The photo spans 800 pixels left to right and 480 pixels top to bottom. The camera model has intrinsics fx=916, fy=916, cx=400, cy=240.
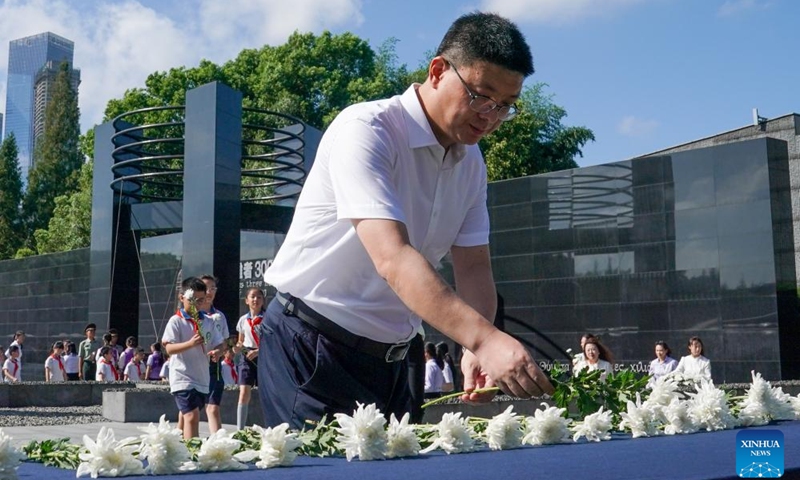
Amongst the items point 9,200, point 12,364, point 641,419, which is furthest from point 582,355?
→ point 9,200

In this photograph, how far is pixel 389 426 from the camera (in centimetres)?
194

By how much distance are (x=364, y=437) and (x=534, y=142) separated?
39.7 metres

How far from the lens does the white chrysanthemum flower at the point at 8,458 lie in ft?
5.19

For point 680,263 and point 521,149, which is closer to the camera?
point 680,263

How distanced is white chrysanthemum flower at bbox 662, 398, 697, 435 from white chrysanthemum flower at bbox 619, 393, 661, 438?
0.10 feet

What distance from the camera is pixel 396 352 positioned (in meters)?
2.74

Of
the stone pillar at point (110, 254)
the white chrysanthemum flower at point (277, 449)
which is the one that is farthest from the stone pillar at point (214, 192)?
the white chrysanthemum flower at point (277, 449)

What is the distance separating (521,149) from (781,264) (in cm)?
2328

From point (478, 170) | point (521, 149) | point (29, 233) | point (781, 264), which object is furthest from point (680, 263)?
point (29, 233)

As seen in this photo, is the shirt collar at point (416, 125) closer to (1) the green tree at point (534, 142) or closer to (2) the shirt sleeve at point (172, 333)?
(2) the shirt sleeve at point (172, 333)

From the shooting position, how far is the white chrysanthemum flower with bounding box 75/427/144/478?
1647 millimetres

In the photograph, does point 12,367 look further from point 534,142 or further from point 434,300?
point 534,142

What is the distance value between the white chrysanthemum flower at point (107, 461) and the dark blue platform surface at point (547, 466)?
42mm

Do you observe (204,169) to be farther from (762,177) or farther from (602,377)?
(602,377)
